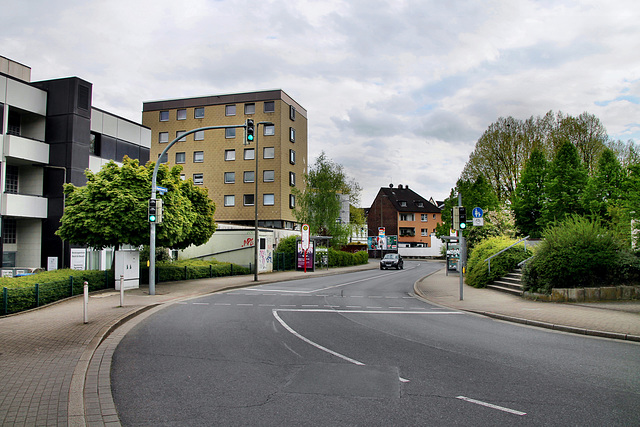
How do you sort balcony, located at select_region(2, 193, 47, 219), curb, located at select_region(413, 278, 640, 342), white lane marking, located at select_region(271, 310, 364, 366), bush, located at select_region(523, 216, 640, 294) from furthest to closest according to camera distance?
balcony, located at select_region(2, 193, 47, 219), bush, located at select_region(523, 216, 640, 294), curb, located at select_region(413, 278, 640, 342), white lane marking, located at select_region(271, 310, 364, 366)

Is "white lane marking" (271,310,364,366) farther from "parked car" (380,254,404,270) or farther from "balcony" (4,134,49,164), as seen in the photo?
"parked car" (380,254,404,270)

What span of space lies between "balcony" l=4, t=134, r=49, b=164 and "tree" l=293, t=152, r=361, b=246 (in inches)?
1017

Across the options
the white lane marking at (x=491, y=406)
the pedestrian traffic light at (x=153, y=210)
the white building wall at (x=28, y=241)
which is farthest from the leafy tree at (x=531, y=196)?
the white lane marking at (x=491, y=406)

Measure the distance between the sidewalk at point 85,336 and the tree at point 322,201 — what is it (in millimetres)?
30484

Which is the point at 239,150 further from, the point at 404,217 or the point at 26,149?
the point at 404,217

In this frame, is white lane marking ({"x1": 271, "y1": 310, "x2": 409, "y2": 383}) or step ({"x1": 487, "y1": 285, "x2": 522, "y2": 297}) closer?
white lane marking ({"x1": 271, "y1": 310, "x2": 409, "y2": 383})

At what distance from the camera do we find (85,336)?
932cm

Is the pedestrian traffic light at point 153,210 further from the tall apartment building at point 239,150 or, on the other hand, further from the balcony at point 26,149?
the tall apartment building at point 239,150

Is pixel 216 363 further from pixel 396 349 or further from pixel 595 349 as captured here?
pixel 595 349

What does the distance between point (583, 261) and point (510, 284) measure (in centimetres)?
458

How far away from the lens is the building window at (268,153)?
4822 cm

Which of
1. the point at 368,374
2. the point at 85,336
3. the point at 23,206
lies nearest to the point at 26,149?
the point at 23,206

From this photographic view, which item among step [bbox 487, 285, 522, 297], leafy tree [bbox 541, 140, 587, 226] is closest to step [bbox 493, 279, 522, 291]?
step [bbox 487, 285, 522, 297]

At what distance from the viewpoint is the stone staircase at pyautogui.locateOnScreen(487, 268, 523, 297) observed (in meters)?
18.2
